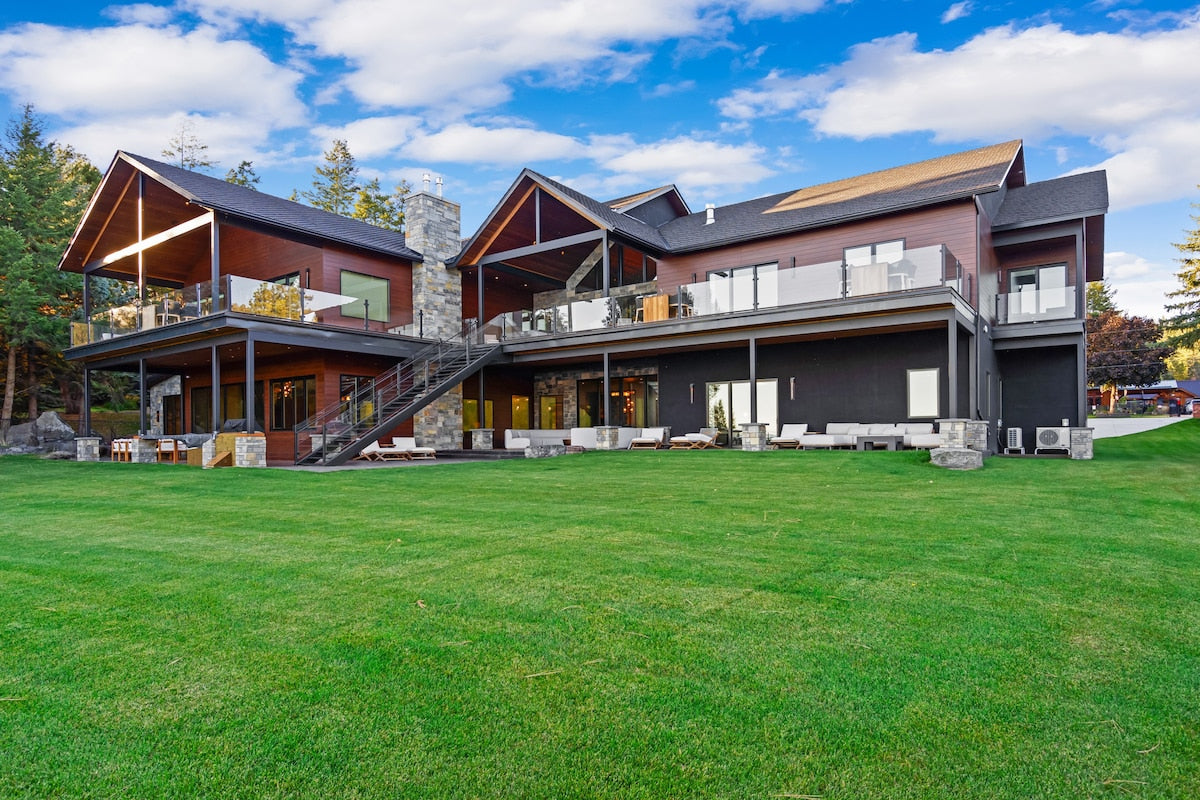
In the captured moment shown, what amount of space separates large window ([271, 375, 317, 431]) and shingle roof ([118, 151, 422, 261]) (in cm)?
416

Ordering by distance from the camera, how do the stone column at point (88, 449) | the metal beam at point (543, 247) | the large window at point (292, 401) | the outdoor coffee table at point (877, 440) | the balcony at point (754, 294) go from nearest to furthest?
the balcony at point (754, 294) → the outdoor coffee table at point (877, 440) → the metal beam at point (543, 247) → the stone column at point (88, 449) → the large window at point (292, 401)

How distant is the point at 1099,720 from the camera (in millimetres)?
2303

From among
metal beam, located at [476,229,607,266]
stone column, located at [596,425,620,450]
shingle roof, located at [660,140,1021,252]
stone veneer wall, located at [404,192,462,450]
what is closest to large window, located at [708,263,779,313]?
shingle roof, located at [660,140,1021,252]

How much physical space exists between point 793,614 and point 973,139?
1222 inches

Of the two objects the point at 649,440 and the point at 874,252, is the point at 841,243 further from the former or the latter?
the point at 649,440

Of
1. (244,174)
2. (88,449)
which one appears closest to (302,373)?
(88,449)

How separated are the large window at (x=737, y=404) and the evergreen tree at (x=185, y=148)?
125 ft

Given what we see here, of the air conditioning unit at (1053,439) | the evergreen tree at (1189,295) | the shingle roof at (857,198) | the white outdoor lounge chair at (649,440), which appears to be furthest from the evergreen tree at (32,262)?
the evergreen tree at (1189,295)

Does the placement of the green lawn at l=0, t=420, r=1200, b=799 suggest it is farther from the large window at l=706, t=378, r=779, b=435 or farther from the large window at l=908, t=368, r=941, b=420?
the large window at l=706, t=378, r=779, b=435

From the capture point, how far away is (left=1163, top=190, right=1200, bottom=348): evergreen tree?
121 ft

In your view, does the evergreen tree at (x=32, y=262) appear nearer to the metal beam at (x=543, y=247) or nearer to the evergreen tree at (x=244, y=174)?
the evergreen tree at (x=244, y=174)

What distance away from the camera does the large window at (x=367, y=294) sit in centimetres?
1872

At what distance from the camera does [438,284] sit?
21.5 metres

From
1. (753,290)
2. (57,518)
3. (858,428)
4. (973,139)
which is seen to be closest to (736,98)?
(973,139)
